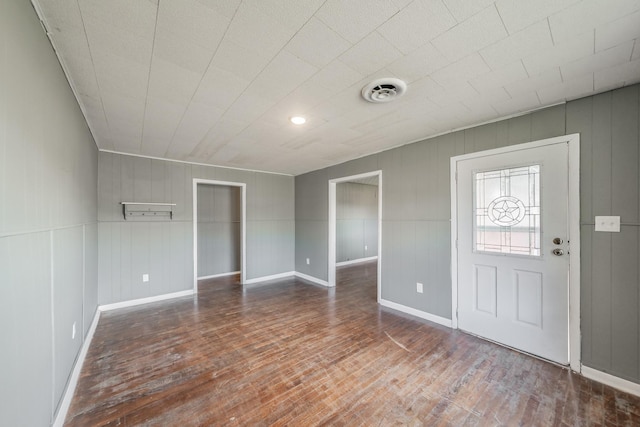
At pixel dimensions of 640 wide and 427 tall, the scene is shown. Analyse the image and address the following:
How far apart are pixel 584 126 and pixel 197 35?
10.3 ft

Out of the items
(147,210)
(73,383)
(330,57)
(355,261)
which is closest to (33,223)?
(73,383)

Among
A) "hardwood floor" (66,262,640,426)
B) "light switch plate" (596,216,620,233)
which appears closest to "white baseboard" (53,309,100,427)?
"hardwood floor" (66,262,640,426)

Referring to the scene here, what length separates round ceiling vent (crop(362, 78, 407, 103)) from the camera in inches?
76.2

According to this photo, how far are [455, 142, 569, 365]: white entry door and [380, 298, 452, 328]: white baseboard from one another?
192 mm

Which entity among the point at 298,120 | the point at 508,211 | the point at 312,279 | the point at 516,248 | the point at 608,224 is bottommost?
the point at 312,279

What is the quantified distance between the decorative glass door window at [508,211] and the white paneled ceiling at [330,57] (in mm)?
656

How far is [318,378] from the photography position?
214cm

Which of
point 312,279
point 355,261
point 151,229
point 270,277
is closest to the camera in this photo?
point 151,229

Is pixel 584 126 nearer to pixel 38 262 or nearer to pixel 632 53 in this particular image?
pixel 632 53

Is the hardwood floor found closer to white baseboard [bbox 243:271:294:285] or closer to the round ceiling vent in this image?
white baseboard [bbox 243:271:294:285]

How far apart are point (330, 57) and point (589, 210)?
2550 millimetres

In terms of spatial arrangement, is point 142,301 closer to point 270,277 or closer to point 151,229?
point 151,229

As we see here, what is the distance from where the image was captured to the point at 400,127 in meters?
2.91

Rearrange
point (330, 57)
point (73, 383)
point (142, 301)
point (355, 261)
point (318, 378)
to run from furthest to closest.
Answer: point (355, 261) < point (142, 301) < point (318, 378) < point (73, 383) < point (330, 57)
